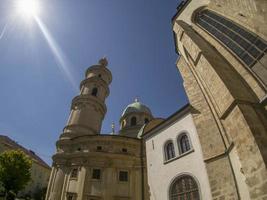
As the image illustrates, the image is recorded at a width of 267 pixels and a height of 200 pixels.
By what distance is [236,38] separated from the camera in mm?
10500

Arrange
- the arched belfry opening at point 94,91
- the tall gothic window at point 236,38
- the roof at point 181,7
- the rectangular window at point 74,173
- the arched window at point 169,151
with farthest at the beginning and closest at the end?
the arched belfry opening at point 94,91, the rectangular window at point 74,173, the roof at point 181,7, the arched window at point 169,151, the tall gothic window at point 236,38

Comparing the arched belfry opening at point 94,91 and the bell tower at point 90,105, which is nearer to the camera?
the bell tower at point 90,105

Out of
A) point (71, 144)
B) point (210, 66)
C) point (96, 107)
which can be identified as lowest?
point (210, 66)

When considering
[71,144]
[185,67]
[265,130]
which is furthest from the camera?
[71,144]

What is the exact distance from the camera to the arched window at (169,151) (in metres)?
12.6

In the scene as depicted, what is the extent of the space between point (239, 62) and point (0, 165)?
98.9 ft

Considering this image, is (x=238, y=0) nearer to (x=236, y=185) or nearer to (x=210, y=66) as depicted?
(x=210, y=66)

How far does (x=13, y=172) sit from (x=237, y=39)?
96.6 ft

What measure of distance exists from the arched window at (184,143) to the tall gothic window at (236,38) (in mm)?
5602

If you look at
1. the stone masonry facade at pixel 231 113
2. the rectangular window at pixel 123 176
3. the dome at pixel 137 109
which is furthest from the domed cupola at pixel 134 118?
the stone masonry facade at pixel 231 113

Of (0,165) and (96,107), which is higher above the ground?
(96,107)

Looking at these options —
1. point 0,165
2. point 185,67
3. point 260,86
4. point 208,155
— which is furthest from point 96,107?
point 260,86

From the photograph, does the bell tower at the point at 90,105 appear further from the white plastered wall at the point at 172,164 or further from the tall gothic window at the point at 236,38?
the tall gothic window at the point at 236,38

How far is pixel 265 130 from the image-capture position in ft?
21.1
